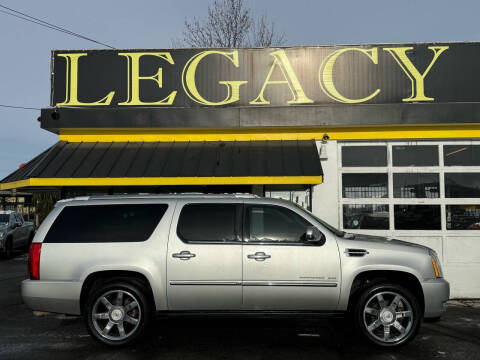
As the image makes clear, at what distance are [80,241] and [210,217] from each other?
1.67m

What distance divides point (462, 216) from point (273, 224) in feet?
16.8

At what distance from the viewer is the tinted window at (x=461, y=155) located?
8.79 m

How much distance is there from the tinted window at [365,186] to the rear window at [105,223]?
15.0 ft

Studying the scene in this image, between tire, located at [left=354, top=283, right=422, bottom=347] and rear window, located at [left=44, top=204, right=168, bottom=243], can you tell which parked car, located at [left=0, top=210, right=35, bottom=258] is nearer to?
rear window, located at [left=44, top=204, right=168, bottom=243]

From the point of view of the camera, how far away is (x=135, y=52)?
940 cm

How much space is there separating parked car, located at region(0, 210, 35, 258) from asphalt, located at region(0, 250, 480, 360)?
9.86m

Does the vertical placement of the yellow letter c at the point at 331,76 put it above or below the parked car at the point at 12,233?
above

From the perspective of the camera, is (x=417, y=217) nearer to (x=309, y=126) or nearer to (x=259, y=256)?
(x=309, y=126)

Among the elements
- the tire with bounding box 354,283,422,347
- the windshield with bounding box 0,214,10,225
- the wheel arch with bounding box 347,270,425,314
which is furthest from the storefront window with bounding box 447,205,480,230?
the windshield with bounding box 0,214,10,225

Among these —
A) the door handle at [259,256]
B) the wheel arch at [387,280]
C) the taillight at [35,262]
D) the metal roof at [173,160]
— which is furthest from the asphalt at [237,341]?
the metal roof at [173,160]

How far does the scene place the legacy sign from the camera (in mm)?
8953

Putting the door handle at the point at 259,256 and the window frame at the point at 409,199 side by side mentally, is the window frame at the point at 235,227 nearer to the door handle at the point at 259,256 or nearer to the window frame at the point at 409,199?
the door handle at the point at 259,256

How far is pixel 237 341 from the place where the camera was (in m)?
5.56

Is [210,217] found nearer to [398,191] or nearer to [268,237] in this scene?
[268,237]
